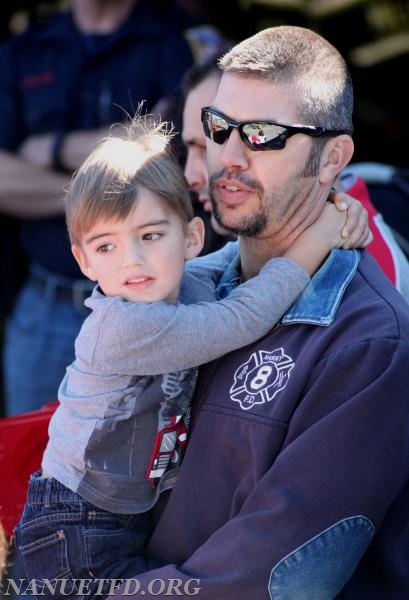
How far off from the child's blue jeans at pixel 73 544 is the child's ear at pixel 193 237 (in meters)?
0.66

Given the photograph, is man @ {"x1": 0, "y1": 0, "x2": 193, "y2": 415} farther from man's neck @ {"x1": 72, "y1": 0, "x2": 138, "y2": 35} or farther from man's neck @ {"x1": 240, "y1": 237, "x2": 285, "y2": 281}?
man's neck @ {"x1": 240, "y1": 237, "x2": 285, "y2": 281}

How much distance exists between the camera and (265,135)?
Answer: 8.64 feet

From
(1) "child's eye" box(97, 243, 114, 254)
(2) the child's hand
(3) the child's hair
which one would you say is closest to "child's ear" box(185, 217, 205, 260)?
(3) the child's hair

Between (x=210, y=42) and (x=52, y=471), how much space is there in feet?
8.51

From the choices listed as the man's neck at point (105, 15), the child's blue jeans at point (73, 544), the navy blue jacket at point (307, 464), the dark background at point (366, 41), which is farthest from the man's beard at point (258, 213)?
the dark background at point (366, 41)

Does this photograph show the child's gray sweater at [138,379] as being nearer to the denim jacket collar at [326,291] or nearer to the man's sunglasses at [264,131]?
the denim jacket collar at [326,291]

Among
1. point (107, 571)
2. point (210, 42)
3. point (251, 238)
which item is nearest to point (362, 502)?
point (107, 571)

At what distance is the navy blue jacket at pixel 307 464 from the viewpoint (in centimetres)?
221

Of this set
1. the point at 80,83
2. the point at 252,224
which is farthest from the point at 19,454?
the point at 80,83

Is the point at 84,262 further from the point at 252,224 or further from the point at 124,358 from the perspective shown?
the point at 252,224

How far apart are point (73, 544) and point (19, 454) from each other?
0.63 m

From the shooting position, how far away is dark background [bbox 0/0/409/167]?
6309 millimetres

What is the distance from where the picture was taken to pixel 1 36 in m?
5.74

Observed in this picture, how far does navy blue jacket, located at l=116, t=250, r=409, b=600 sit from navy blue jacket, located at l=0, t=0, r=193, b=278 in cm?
219
